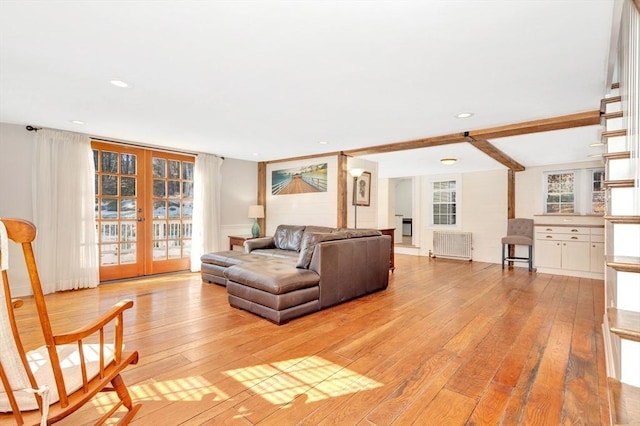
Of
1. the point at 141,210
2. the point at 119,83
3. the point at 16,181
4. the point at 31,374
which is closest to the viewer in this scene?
the point at 31,374

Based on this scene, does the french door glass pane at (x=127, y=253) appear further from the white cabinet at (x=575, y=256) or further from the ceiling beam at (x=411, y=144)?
the white cabinet at (x=575, y=256)

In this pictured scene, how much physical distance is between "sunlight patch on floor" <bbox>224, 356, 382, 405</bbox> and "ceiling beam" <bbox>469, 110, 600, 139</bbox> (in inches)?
137

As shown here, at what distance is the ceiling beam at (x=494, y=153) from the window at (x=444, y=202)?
5.11 feet

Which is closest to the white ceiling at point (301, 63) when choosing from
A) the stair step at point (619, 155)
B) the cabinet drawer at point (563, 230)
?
the stair step at point (619, 155)

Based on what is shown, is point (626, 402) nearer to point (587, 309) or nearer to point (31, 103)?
point (587, 309)

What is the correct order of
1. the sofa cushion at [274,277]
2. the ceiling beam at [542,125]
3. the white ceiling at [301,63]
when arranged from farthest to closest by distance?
1. the ceiling beam at [542,125]
2. the sofa cushion at [274,277]
3. the white ceiling at [301,63]

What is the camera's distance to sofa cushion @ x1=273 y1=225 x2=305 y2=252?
534 cm

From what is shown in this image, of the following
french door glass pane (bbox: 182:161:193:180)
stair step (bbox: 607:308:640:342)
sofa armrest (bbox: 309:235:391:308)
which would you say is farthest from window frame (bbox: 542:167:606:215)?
french door glass pane (bbox: 182:161:193:180)

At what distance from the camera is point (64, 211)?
13.9 feet

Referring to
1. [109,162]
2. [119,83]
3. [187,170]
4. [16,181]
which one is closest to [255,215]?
[187,170]

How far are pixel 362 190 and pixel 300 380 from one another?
4348mm

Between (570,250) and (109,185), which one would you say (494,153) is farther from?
(109,185)

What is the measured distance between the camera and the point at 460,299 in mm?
3980

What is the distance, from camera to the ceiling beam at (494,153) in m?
4.51
